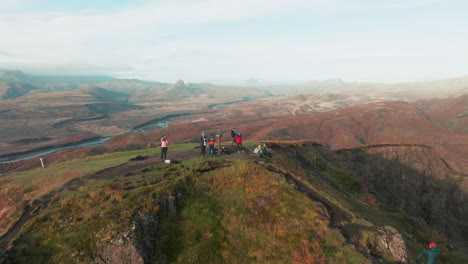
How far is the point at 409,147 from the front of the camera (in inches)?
2672

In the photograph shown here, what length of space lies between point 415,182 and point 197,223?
6400 cm

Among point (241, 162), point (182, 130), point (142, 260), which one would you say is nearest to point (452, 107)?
point (182, 130)

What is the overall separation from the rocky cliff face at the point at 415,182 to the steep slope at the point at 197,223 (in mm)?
30105

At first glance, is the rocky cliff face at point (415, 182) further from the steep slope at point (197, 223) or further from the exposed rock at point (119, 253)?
the exposed rock at point (119, 253)

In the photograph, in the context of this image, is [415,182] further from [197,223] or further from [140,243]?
[140,243]

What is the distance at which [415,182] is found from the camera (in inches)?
2309

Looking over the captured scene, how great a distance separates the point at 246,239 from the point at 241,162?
10.1m

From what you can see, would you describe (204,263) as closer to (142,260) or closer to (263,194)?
(142,260)

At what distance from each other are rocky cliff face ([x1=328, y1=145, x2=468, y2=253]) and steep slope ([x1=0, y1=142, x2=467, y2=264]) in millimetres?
30105

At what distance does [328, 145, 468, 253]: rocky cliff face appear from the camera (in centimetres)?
5053

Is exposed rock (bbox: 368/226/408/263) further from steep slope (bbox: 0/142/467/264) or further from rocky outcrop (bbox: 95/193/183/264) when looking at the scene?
rocky outcrop (bbox: 95/193/183/264)

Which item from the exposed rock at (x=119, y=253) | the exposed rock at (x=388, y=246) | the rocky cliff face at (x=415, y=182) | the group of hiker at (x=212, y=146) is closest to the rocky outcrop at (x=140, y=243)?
the exposed rock at (x=119, y=253)

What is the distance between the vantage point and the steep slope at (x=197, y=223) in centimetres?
1460

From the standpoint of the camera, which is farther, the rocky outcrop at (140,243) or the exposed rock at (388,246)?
the exposed rock at (388,246)
